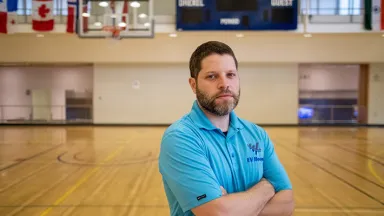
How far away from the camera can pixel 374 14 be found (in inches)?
562

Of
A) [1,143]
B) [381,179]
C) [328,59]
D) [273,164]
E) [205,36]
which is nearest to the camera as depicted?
[273,164]

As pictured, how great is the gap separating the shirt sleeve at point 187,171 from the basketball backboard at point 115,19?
12496 millimetres

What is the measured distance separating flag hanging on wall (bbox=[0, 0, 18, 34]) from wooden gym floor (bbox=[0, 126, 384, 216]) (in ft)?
16.3

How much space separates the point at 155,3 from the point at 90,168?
35.5ft

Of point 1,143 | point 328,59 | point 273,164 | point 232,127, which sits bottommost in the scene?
point 1,143

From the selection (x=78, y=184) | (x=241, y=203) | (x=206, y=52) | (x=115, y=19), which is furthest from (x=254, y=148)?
(x=115, y=19)

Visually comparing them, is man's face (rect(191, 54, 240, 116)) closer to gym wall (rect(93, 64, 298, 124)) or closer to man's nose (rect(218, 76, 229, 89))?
man's nose (rect(218, 76, 229, 89))

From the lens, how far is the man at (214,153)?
182 cm

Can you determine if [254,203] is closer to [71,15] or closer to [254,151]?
[254,151]

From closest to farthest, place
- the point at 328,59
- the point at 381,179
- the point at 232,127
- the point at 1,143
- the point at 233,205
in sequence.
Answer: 1. the point at 233,205
2. the point at 232,127
3. the point at 381,179
4. the point at 1,143
5. the point at 328,59

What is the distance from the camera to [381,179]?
720 centimetres

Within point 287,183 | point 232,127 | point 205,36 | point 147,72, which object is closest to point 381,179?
point 287,183

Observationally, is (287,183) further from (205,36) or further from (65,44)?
(65,44)

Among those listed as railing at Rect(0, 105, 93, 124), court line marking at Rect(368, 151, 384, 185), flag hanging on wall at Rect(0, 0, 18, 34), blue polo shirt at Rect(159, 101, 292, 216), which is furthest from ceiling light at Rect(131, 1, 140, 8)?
blue polo shirt at Rect(159, 101, 292, 216)
